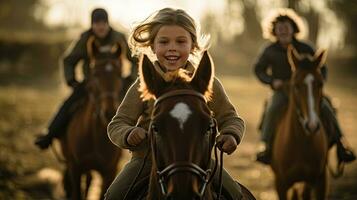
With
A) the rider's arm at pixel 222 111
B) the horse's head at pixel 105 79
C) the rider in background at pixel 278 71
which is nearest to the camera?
the rider's arm at pixel 222 111

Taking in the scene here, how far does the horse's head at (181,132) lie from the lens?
312 centimetres

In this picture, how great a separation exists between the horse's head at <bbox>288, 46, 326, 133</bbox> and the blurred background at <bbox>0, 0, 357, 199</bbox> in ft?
5.71

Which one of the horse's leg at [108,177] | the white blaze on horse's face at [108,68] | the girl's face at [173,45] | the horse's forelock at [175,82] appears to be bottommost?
the horse's leg at [108,177]

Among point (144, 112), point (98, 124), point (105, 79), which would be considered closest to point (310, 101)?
→ point (105, 79)

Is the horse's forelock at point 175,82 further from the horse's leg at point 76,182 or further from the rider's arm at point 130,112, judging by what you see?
the horse's leg at point 76,182

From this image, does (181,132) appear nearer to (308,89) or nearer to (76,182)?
(308,89)

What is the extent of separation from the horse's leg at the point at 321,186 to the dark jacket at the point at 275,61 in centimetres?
186

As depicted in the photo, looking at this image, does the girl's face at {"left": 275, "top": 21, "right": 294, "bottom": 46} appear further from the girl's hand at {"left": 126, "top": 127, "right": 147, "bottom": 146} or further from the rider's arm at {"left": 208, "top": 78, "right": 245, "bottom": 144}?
the girl's hand at {"left": 126, "top": 127, "right": 147, "bottom": 146}

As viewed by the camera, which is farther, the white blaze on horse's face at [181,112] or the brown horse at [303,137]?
the brown horse at [303,137]

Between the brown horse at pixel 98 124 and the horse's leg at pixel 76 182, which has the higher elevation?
the brown horse at pixel 98 124

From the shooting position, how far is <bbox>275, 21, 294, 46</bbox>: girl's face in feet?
29.1

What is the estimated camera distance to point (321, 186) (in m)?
7.45

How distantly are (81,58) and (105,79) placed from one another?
52.7 inches

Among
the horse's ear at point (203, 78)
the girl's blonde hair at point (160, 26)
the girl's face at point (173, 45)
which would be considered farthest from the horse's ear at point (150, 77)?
the girl's blonde hair at point (160, 26)
